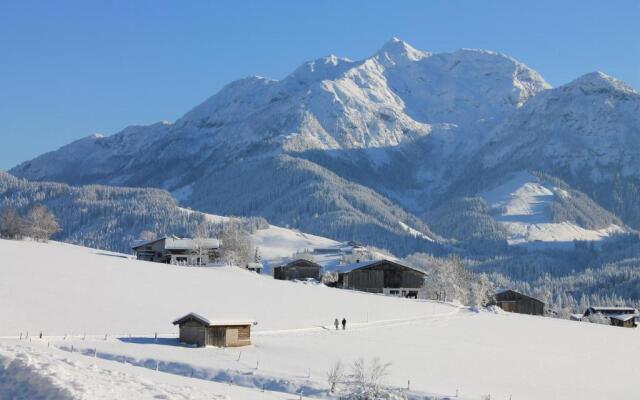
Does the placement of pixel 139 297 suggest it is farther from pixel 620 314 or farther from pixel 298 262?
pixel 620 314

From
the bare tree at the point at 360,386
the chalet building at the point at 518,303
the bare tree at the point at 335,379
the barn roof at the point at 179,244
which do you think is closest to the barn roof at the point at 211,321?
the bare tree at the point at 360,386

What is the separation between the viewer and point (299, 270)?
138 m

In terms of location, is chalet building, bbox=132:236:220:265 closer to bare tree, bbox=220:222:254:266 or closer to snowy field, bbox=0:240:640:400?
bare tree, bbox=220:222:254:266

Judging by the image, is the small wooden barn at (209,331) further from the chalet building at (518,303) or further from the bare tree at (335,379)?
the chalet building at (518,303)

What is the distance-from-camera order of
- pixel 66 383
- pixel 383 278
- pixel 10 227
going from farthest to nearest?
pixel 10 227 → pixel 383 278 → pixel 66 383

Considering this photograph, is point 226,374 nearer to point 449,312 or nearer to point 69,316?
point 69,316

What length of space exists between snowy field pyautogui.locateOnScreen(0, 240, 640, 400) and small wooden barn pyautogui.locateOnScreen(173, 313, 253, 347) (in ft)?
3.82

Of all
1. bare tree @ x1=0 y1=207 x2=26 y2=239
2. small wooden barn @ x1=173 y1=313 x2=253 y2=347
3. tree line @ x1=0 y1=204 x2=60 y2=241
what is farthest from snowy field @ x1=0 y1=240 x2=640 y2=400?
tree line @ x1=0 y1=204 x2=60 y2=241

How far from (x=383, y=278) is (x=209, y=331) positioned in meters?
71.0

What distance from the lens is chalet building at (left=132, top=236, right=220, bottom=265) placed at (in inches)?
5202

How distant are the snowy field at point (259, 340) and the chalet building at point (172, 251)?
3135 centimetres

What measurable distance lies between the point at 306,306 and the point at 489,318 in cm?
2364

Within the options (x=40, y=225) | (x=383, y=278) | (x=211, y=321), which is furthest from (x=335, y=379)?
(x=40, y=225)

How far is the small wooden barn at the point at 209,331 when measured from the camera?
5319 centimetres
